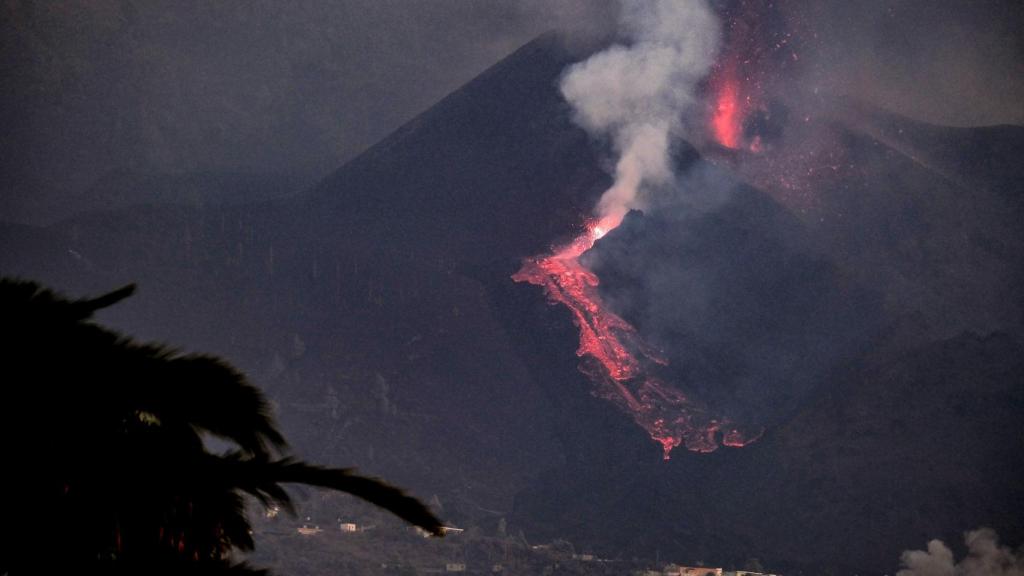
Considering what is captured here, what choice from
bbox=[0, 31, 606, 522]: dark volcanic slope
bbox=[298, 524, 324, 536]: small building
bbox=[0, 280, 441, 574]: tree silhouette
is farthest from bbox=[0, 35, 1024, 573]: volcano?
bbox=[0, 280, 441, 574]: tree silhouette

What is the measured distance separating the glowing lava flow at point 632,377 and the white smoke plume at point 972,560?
17.0m

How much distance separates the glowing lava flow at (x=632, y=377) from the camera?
73500 mm

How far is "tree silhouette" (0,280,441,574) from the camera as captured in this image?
386 cm

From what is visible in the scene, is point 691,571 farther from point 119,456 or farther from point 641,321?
point 119,456

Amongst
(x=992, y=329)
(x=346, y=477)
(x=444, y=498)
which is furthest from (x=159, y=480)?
(x=992, y=329)

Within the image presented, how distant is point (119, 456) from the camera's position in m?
3.98

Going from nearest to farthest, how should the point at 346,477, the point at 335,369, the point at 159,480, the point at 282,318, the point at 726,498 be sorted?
the point at 159,480
the point at 346,477
the point at 726,498
the point at 335,369
the point at 282,318

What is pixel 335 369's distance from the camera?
264 ft

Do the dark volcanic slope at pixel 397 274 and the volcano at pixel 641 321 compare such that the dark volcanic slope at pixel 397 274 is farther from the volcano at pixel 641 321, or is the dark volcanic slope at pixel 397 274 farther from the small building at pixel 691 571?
the small building at pixel 691 571

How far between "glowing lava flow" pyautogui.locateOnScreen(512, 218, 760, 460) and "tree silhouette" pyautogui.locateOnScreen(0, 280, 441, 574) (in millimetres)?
69939

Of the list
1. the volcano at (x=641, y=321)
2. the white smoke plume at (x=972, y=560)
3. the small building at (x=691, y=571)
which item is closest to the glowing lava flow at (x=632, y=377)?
the volcano at (x=641, y=321)

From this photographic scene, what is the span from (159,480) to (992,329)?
82012 mm

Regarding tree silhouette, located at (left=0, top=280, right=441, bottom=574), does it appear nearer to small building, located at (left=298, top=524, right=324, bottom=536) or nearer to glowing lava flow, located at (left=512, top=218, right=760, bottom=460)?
small building, located at (left=298, top=524, right=324, bottom=536)

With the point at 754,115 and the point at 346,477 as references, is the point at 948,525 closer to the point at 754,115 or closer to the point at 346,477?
the point at 754,115
